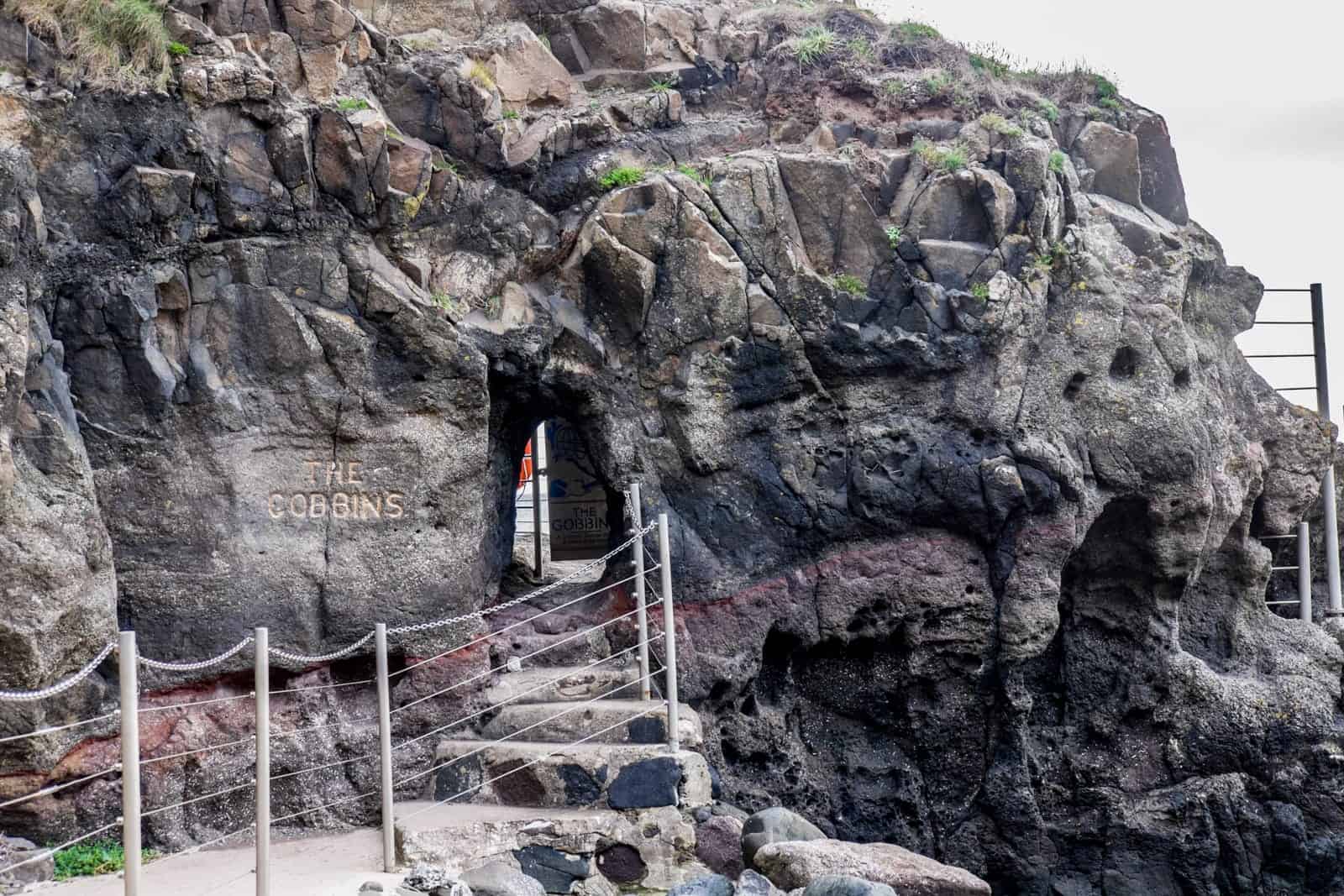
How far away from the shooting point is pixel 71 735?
8.27 metres

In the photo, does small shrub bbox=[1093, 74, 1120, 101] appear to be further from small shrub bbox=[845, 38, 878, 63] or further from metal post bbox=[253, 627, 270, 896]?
metal post bbox=[253, 627, 270, 896]

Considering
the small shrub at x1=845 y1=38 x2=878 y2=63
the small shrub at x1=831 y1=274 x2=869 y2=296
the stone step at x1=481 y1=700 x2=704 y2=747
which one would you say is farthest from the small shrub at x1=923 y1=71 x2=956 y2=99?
the stone step at x1=481 y1=700 x2=704 y2=747

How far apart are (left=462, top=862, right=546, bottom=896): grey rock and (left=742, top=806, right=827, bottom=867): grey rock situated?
1.36 meters

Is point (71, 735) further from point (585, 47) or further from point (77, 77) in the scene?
point (585, 47)

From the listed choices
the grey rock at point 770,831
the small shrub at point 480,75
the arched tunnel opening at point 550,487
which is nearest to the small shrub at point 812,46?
the small shrub at point 480,75

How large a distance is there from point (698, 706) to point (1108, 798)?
387 centimetres

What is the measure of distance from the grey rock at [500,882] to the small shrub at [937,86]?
7.86 metres

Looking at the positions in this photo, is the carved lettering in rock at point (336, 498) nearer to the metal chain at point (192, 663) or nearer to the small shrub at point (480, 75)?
the metal chain at point (192, 663)

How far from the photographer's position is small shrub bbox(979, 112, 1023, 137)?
452 inches

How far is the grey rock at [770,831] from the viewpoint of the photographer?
8.32m

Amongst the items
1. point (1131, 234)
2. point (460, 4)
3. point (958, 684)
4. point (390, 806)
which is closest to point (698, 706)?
point (958, 684)

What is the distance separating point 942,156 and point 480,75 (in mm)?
3888

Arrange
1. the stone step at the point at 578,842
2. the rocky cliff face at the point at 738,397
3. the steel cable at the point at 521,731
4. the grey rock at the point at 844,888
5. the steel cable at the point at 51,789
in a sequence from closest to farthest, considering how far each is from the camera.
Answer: the steel cable at the point at 51,789, the grey rock at the point at 844,888, the stone step at the point at 578,842, the steel cable at the point at 521,731, the rocky cliff face at the point at 738,397

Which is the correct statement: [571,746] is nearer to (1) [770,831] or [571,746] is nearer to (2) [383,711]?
(1) [770,831]
